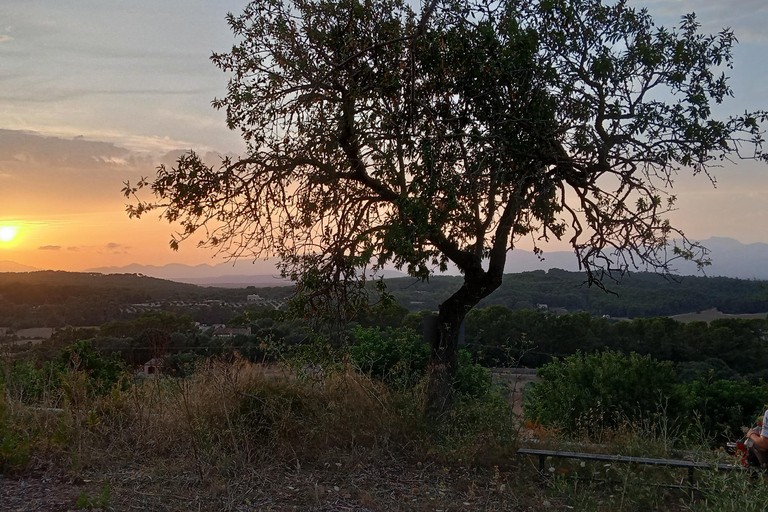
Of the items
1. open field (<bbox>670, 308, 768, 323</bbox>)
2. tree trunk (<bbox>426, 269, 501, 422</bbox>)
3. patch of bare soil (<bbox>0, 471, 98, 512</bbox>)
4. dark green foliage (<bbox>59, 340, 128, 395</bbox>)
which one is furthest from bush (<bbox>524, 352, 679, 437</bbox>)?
open field (<bbox>670, 308, 768, 323</bbox>)

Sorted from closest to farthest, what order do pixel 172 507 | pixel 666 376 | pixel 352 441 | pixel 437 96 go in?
pixel 172 507, pixel 352 441, pixel 437 96, pixel 666 376

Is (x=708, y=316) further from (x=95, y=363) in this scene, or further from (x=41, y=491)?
(x=41, y=491)

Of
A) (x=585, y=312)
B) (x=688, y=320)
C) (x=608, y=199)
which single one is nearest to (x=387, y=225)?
(x=608, y=199)

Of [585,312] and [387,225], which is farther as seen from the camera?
[585,312]

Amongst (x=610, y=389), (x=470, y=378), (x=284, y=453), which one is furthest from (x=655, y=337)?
(x=284, y=453)

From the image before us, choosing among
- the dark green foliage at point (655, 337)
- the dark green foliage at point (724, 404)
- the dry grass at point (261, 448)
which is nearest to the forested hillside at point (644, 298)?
the dark green foliage at point (655, 337)

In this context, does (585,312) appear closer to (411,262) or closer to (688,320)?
(688,320)

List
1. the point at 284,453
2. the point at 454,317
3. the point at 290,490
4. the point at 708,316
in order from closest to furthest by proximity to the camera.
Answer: the point at 290,490
the point at 284,453
the point at 454,317
the point at 708,316

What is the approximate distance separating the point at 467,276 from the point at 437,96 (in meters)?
2.04

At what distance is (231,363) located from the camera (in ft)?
19.8

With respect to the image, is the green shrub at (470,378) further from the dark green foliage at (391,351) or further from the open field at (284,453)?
the open field at (284,453)

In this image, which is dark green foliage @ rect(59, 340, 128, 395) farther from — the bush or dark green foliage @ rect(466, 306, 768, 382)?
dark green foliage @ rect(466, 306, 768, 382)

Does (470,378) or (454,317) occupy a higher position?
(454,317)

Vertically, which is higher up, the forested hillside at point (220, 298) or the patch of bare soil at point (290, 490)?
the forested hillside at point (220, 298)
